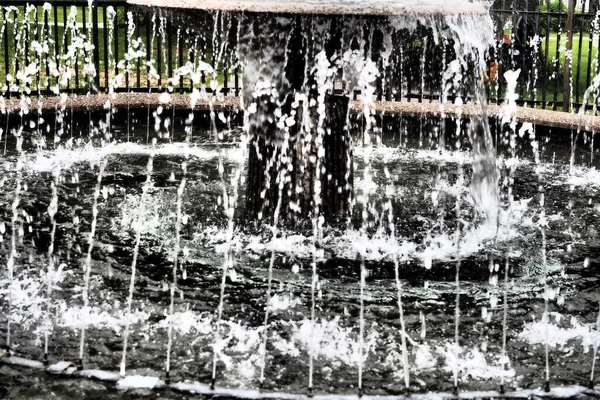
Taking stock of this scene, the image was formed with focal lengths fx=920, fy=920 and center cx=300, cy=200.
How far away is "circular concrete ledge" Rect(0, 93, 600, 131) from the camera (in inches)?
413

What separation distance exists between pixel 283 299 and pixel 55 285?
4.32ft

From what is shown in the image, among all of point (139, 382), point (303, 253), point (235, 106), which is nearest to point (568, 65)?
point (235, 106)

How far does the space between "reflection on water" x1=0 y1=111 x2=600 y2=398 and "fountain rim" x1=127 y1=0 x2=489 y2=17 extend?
1.58 m

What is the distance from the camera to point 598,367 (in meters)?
4.33

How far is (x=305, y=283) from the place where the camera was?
216 inches

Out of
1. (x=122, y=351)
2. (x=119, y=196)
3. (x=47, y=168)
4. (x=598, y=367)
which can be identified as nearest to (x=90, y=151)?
(x=47, y=168)

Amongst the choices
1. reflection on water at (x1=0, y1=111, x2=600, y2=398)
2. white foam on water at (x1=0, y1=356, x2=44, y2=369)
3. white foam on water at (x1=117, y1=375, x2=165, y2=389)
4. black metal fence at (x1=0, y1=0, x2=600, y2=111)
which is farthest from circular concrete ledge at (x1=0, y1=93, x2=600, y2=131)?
white foam on water at (x1=117, y1=375, x2=165, y2=389)

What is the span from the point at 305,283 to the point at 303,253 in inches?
22.4

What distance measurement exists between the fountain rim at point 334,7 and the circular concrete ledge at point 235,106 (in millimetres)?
4972

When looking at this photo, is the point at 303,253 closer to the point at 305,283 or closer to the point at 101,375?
the point at 305,283

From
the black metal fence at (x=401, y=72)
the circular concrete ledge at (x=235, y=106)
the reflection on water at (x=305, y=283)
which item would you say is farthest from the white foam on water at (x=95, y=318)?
the black metal fence at (x=401, y=72)

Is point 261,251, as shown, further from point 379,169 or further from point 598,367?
point 379,169

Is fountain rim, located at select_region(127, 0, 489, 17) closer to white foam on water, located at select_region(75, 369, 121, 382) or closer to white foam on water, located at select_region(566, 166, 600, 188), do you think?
white foam on water, located at select_region(75, 369, 121, 382)

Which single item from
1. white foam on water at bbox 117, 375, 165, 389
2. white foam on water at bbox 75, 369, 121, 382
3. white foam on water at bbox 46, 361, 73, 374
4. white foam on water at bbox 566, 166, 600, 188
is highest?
white foam on water at bbox 566, 166, 600, 188
